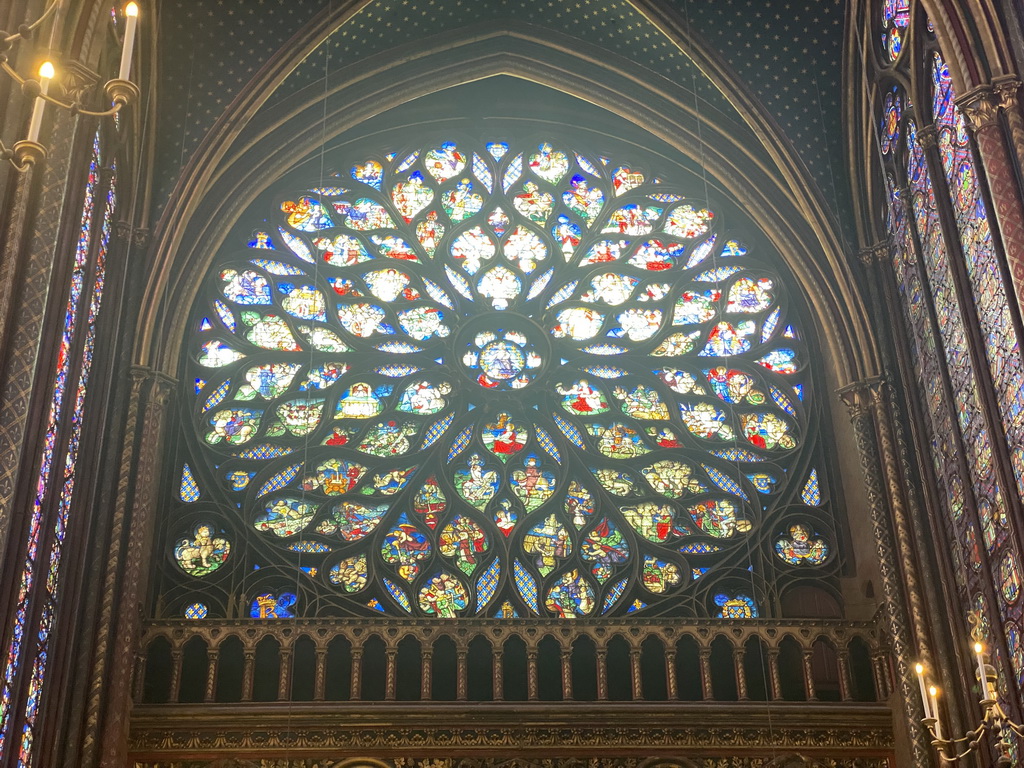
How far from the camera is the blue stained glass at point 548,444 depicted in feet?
51.2

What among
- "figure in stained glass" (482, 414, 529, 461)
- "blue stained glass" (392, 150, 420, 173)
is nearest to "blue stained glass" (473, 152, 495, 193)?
"blue stained glass" (392, 150, 420, 173)

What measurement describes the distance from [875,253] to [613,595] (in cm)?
439

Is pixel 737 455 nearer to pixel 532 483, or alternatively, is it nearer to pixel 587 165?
pixel 532 483

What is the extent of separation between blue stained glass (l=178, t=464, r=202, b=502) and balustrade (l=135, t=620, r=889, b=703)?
1.56 m

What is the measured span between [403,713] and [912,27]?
773 centimetres

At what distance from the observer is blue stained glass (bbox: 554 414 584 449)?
1574cm

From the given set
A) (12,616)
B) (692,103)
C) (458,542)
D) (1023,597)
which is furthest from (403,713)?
(692,103)

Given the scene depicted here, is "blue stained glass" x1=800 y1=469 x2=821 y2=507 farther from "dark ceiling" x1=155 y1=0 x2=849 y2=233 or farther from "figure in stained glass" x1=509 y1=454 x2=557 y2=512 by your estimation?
"dark ceiling" x1=155 y1=0 x2=849 y2=233

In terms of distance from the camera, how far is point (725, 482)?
15531 millimetres

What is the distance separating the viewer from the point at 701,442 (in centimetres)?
1573

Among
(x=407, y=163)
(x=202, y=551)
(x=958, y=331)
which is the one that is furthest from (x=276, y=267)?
(x=958, y=331)

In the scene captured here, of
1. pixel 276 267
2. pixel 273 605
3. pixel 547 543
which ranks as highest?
pixel 276 267

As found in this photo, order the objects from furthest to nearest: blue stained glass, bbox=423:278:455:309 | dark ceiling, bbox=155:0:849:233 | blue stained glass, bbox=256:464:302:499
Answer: blue stained glass, bbox=423:278:455:309 → dark ceiling, bbox=155:0:849:233 → blue stained glass, bbox=256:464:302:499

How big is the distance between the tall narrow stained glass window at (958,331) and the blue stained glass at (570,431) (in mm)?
3476
